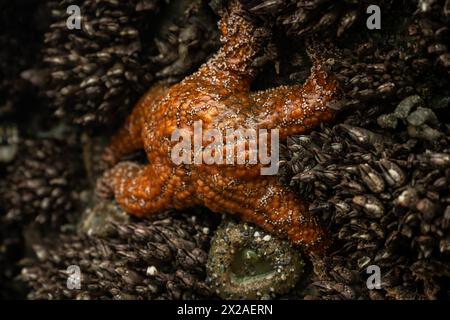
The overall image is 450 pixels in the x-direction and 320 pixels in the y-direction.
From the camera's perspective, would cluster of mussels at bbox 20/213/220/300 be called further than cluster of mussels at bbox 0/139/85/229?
No

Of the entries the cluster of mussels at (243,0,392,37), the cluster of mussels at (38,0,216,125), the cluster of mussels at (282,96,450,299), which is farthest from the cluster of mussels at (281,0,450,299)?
the cluster of mussels at (38,0,216,125)

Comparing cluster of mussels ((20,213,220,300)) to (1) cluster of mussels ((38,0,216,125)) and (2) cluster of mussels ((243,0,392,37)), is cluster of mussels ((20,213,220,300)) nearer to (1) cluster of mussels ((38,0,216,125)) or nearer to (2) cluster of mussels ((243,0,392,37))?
(1) cluster of mussels ((38,0,216,125))

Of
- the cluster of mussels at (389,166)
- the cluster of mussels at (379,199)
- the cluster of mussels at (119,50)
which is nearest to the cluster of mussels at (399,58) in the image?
the cluster of mussels at (389,166)

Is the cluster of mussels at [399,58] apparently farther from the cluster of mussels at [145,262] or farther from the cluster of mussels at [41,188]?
the cluster of mussels at [41,188]

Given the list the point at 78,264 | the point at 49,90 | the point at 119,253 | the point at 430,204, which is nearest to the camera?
the point at 430,204
